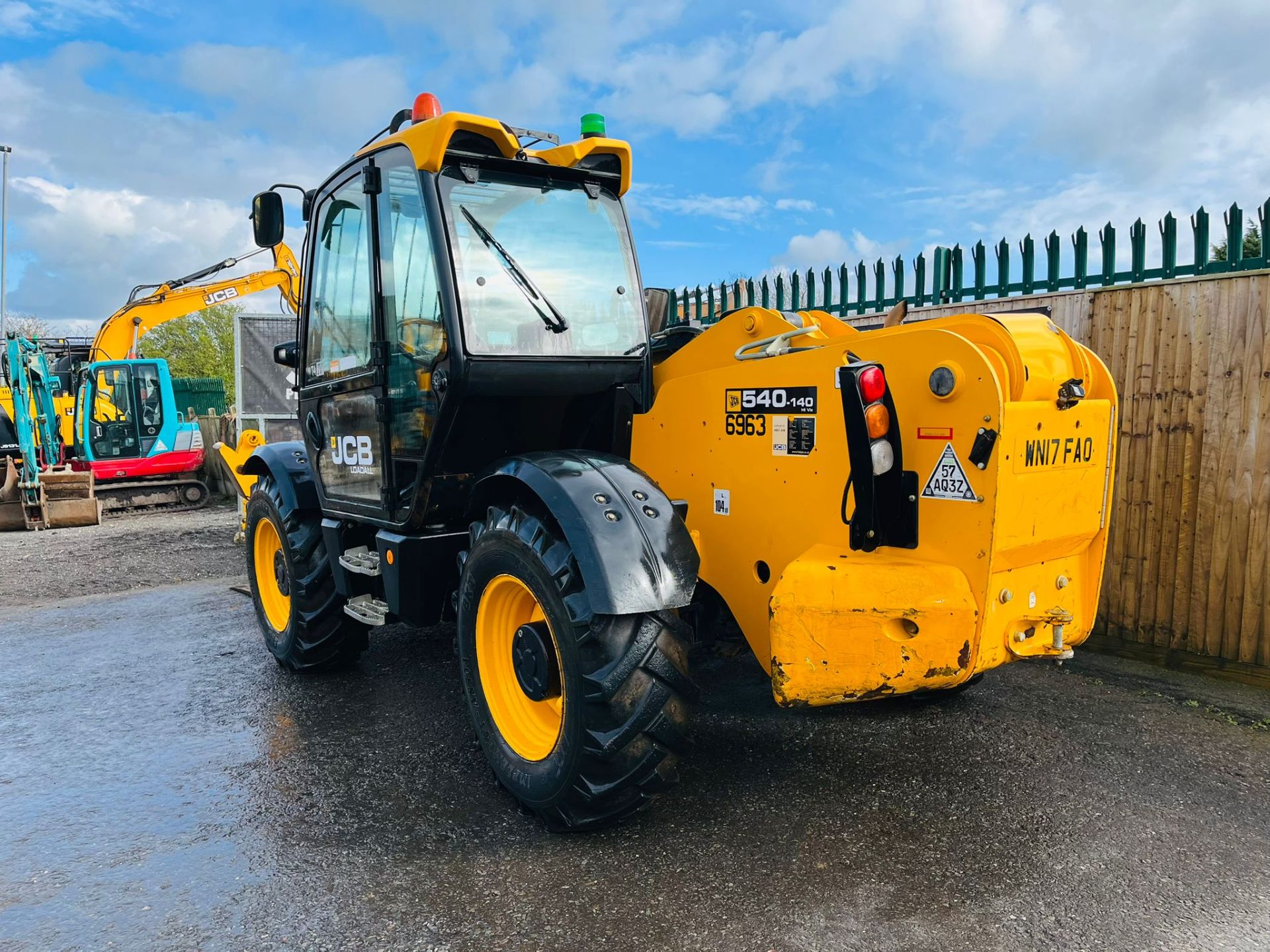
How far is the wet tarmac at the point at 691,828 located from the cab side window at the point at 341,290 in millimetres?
1717

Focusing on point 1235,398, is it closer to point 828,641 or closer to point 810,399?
point 810,399

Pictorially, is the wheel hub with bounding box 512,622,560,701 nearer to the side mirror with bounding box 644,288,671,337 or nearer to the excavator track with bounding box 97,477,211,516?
the side mirror with bounding box 644,288,671,337

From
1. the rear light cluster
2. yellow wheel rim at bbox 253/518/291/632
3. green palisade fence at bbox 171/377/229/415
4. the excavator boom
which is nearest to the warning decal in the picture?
the rear light cluster

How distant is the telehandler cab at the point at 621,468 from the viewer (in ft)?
8.94

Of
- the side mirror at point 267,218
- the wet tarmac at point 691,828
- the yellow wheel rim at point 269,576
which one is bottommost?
the wet tarmac at point 691,828

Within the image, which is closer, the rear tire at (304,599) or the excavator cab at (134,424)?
the rear tire at (304,599)

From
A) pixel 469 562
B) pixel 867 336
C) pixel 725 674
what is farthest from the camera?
pixel 725 674

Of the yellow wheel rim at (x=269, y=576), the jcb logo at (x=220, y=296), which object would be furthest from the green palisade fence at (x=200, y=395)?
the yellow wheel rim at (x=269, y=576)

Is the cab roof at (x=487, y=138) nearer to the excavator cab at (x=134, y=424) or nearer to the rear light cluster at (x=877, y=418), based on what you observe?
the rear light cluster at (x=877, y=418)

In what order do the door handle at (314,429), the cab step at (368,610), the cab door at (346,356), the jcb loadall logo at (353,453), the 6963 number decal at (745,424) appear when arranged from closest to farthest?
the 6963 number decal at (745,424) < the cab door at (346,356) < the jcb loadall logo at (353,453) < the cab step at (368,610) < the door handle at (314,429)

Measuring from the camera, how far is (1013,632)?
2850mm

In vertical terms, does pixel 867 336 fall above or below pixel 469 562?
above

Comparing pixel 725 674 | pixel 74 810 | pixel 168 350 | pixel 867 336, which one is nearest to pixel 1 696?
pixel 74 810

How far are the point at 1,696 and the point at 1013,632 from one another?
16.7 feet
